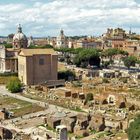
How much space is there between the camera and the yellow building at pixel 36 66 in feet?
171

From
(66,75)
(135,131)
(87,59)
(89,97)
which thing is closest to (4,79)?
(66,75)

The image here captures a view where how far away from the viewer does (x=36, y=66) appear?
173 ft

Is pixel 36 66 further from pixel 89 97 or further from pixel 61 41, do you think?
pixel 61 41

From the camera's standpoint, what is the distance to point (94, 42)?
112 meters

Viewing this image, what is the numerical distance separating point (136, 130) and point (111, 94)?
57.4 ft

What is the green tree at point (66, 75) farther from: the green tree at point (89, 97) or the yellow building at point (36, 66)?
the green tree at point (89, 97)

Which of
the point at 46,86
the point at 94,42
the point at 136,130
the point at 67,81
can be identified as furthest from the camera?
the point at 94,42

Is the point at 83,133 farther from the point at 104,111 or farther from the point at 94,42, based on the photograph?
the point at 94,42

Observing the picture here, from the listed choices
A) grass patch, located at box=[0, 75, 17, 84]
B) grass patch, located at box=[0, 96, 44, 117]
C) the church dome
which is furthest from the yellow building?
the church dome

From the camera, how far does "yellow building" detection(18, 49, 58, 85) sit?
5200cm

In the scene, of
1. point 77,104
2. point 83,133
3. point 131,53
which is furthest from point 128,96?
point 131,53

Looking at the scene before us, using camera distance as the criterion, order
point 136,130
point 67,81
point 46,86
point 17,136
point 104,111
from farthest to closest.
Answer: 1. point 67,81
2. point 46,86
3. point 104,111
4. point 17,136
5. point 136,130

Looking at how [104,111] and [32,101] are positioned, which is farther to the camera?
[32,101]

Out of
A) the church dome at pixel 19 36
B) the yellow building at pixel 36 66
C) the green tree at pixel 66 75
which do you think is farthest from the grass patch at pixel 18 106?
the church dome at pixel 19 36
